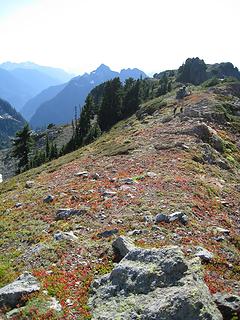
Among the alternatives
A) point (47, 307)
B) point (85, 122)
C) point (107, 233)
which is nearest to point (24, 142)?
point (85, 122)

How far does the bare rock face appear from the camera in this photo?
38.8 ft

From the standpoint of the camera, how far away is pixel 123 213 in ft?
74.7

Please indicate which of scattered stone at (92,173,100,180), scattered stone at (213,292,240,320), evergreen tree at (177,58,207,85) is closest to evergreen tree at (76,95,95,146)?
scattered stone at (92,173,100,180)

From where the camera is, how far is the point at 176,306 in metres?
11.8

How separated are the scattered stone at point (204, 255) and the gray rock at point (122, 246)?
2681 millimetres

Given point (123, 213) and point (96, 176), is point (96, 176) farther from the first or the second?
point (123, 213)

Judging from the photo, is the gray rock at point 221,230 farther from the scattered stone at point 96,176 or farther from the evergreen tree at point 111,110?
the evergreen tree at point 111,110

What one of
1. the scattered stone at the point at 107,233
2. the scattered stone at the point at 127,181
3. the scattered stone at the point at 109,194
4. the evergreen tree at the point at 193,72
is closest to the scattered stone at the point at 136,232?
the scattered stone at the point at 107,233

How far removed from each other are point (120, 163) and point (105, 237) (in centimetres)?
1660

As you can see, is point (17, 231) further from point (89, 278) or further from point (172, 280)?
point (172, 280)

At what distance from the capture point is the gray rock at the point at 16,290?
48.4 ft

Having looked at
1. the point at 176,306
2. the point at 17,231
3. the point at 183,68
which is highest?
the point at 183,68

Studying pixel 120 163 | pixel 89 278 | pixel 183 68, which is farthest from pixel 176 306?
pixel 183 68

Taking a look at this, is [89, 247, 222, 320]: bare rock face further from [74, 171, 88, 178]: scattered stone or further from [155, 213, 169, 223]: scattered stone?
[74, 171, 88, 178]: scattered stone
